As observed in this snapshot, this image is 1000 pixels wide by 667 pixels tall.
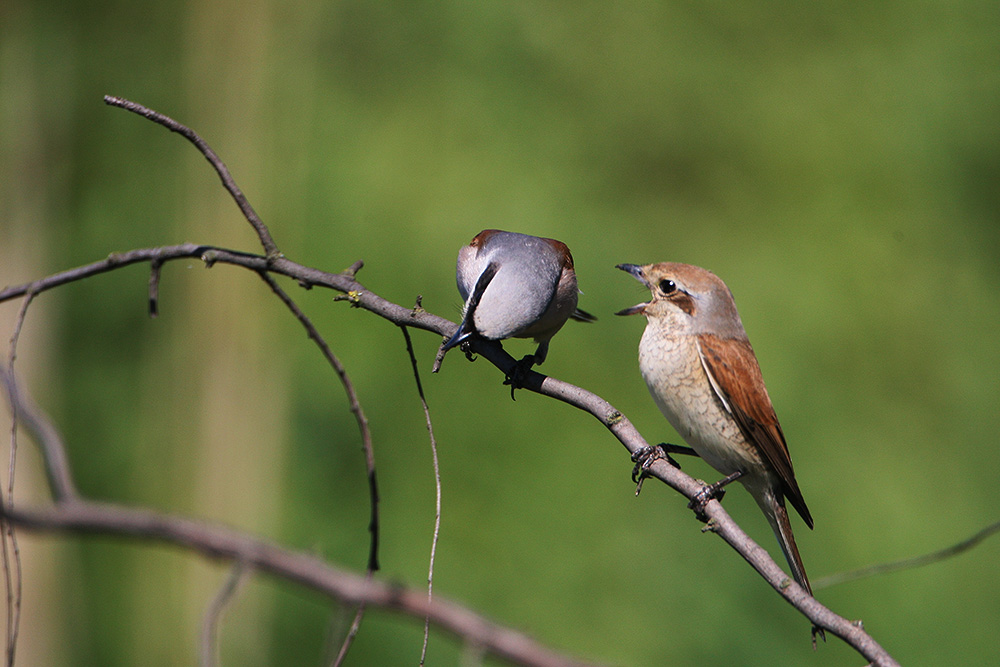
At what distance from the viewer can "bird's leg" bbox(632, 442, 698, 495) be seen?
1.63 metres

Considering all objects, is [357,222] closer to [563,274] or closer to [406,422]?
[406,422]

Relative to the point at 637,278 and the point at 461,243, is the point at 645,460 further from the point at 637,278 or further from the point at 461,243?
the point at 461,243

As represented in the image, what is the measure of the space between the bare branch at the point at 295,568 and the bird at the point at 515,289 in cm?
95

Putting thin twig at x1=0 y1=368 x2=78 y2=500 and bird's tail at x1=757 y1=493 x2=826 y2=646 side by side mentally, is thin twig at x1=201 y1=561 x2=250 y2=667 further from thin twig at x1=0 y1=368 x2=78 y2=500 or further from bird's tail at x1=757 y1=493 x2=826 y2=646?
bird's tail at x1=757 y1=493 x2=826 y2=646

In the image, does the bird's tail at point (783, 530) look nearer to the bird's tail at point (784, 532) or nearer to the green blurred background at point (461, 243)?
the bird's tail at point (784, 532)

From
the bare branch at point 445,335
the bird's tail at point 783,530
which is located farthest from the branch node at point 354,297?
the bird's tail at point 783,530

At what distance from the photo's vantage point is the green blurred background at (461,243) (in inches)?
188

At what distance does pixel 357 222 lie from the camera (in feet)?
16.3

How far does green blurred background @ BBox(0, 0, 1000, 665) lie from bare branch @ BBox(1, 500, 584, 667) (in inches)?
151

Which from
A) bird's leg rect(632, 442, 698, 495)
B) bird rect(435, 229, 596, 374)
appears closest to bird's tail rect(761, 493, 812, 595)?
bird's leg rect(632, 442, 698, 495)

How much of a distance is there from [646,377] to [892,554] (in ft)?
9.74

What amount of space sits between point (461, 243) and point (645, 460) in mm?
3113

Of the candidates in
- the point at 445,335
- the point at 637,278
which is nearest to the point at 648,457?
the point at 445,335

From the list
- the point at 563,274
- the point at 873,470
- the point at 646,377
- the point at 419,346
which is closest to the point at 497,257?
the point at 563,274
